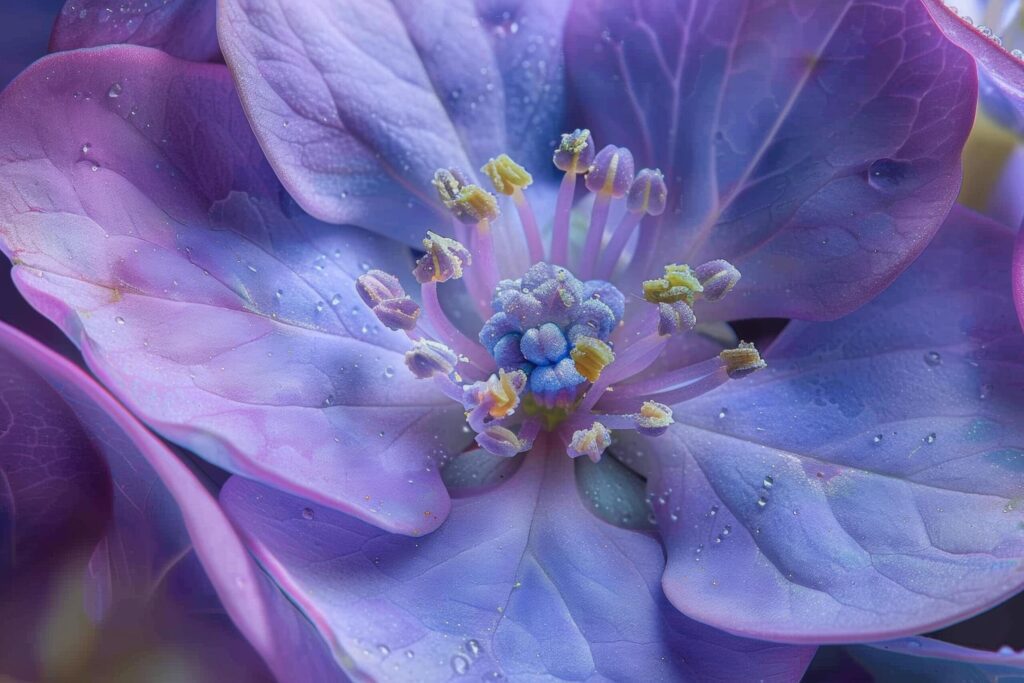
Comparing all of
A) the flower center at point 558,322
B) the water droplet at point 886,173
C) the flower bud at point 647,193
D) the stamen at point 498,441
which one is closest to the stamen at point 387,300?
the flower center at point 558,322

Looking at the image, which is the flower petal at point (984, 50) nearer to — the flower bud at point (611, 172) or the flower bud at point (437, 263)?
the flower bud at point (611, 172)

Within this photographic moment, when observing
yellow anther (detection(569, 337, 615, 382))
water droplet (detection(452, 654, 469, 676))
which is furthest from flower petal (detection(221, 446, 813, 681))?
yellow anther (detection(569, 337, 615, 382))

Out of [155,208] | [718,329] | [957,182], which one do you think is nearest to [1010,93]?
[957,182]

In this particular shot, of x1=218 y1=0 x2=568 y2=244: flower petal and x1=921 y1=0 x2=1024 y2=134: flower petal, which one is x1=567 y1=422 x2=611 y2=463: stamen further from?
x1=921 y1=0 x2=1024 y2=134: flower petal

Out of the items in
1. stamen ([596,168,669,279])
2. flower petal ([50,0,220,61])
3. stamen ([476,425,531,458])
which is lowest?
stamen ([476,425,531,458])

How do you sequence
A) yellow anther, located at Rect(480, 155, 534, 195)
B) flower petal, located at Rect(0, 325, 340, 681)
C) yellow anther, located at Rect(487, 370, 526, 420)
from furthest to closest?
yellow anther, located at Rect(480, 155, 534, 195), yellow anther, located at Rect(487, 370, 526, 420), flower petal, located at Rect(0, 325, 340, 681)

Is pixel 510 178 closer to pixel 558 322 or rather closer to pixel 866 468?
pixel 558 322
